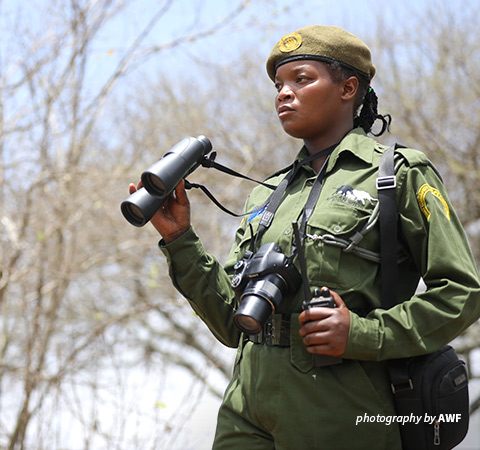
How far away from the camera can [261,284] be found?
1.78m

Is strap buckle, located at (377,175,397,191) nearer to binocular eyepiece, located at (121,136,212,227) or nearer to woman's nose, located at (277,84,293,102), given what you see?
woman's nose, located at (277,84,293,102)

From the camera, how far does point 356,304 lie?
1.83m

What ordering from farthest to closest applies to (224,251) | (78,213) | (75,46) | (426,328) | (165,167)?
(224,251)
(78,213)
(75,46)
(165,167)
(426,328)

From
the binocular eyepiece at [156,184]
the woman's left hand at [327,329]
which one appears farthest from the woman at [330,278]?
the binocular eyepiece at [156,184]

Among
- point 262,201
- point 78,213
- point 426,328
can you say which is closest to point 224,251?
point 78,213

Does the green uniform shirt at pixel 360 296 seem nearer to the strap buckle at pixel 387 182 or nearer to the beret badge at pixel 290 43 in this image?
the strap buckle at pixel 387 182

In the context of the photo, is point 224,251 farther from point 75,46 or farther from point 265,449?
point 265,449

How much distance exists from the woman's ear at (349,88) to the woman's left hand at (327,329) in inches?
28.7

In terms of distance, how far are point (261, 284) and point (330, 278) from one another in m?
0.19

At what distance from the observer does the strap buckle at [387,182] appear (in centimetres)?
184

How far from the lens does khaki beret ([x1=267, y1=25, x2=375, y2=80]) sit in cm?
207

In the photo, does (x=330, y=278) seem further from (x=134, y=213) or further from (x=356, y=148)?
(x=134, y=213)

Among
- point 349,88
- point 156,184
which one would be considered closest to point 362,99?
point 349,88

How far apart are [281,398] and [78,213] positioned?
15.1ft
